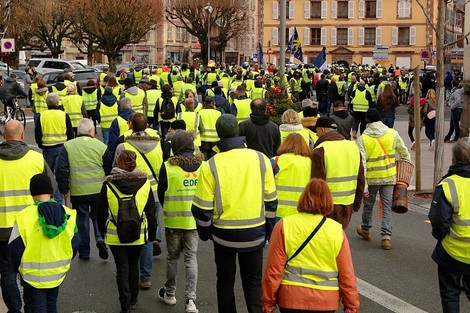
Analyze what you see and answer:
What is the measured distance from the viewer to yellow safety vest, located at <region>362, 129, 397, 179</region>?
9.12 metres

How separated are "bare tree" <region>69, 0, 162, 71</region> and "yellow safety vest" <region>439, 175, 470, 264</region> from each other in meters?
36.2

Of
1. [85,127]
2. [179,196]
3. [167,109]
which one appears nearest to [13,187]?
[179,196]

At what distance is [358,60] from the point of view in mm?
79375

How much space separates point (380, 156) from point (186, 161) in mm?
3213

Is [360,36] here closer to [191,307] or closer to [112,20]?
[112,20]

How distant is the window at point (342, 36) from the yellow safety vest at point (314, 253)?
252 ft

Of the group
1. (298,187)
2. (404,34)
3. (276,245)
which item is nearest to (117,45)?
(298,187)

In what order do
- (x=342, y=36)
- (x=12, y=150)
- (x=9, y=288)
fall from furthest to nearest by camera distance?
(x=342, y=36)
(x=12, y=150)
(x=9, y=288)

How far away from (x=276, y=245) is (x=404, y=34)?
7675cm

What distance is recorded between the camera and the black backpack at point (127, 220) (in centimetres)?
653

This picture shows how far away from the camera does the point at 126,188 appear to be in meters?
6.56

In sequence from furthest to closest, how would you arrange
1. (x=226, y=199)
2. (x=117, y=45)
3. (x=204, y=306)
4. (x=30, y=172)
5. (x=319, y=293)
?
(x=117, y=45), (x=204, y=306), (x=30, y=172), (x=226, y=199), (x=319, y=293)

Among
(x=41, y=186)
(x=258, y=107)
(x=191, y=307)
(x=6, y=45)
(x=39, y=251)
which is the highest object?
(x=6, y=45)

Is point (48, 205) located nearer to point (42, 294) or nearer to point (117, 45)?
point (42, 294)
